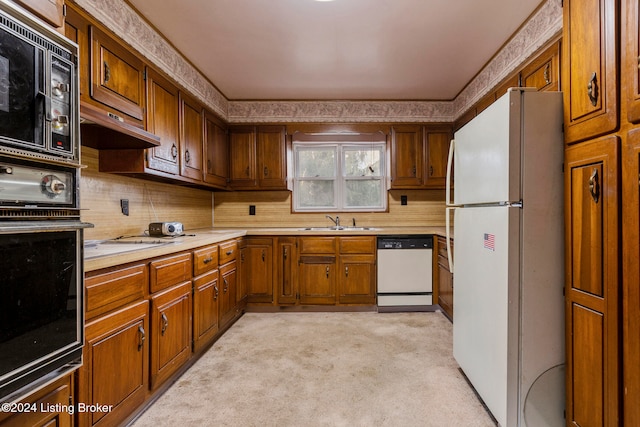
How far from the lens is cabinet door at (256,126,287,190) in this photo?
3.90 meters

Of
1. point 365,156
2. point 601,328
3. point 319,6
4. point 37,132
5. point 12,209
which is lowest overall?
point 601,328

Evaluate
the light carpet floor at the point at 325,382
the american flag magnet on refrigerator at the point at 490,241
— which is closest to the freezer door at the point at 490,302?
the american flag magnet on refrigerator at the point at 490,241

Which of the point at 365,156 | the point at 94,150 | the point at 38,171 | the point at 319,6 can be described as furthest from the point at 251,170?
the point at 38,171

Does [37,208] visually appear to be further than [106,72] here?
No

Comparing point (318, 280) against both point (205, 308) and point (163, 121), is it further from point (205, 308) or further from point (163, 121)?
point (163, 121)

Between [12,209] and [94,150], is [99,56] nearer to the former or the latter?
[94,150]

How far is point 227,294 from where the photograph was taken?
9.64 feet

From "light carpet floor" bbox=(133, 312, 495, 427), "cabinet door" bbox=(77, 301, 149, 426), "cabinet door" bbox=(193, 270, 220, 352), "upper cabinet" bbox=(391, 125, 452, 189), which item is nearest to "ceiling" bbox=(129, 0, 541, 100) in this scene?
"upper cabinet" bbox=(391, 125, 452, 189)

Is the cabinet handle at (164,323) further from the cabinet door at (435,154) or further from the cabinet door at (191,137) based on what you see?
the cabinet door at (435,154)

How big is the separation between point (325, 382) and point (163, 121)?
2.24 m

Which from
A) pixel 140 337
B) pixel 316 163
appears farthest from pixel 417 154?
pixel 140 337

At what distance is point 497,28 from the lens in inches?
94.5

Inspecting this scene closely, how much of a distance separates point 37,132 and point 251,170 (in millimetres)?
3010

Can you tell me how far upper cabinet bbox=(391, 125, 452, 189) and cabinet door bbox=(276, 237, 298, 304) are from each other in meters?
1.46
